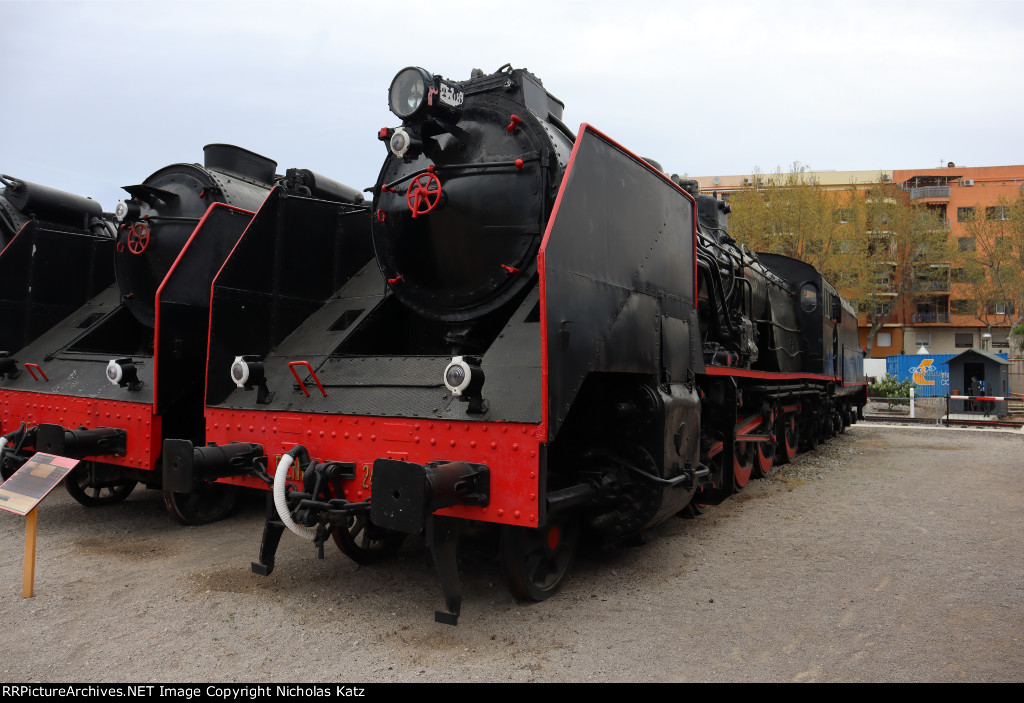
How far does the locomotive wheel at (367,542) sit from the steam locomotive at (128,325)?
3.18 ft

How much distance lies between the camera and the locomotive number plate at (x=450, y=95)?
4.02 m

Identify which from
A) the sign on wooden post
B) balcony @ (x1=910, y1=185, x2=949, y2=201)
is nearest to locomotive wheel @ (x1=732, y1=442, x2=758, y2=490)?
the sign on wooden post

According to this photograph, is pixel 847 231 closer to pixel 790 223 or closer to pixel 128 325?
pixel 790 223

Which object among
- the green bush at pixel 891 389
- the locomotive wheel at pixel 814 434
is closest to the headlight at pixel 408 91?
the locomotive wheel at pixel 814 434

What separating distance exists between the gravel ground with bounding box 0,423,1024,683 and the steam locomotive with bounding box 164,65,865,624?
317mm

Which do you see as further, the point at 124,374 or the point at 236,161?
the point at 236,161

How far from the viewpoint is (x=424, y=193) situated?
4.25m

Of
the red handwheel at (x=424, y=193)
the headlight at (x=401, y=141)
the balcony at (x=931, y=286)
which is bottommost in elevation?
the red handwheel at (x=424, y=193)

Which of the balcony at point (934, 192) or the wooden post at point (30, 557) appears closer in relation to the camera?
the wooden post at point (30, 557)

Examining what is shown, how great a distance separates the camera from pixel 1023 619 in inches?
145

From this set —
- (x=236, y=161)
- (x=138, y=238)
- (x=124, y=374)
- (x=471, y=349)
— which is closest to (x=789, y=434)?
(x=471, y=349)

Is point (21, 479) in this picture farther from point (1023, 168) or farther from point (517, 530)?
point (1023, 168)

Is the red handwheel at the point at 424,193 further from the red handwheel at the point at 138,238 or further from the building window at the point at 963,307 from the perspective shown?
the building window at the point at 963,307

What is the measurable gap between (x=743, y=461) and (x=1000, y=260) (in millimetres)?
34726
